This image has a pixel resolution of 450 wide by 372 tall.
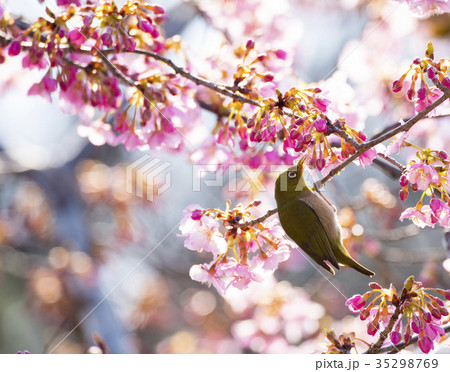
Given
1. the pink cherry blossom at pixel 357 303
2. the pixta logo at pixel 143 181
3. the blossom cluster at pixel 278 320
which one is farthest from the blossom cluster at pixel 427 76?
the pixta logo at pixel 143 181

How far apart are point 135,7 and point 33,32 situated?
39 cm

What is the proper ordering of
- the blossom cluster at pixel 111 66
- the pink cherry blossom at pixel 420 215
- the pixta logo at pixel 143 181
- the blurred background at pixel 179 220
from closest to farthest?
1. the pink cherry blossom at pixel 420 215
2. the blossom cluster at pixel 111 66
3. the blurred background at pixel 179 220
4. the pixta logo at pixel 143 181

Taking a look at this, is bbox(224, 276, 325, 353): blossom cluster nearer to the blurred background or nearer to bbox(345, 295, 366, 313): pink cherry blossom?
the blurred background

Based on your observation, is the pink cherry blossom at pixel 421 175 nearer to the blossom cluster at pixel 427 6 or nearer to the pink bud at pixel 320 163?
the pink bud at pixel 320 163

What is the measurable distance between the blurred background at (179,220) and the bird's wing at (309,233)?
54 centimetres

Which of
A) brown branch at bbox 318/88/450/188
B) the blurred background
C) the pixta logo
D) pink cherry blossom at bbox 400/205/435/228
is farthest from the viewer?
the pixta logo

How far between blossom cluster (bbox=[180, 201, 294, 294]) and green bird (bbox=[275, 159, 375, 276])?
90 mm

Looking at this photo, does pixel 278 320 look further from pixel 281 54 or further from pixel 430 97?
pixel 430 97

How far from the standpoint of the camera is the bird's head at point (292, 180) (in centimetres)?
127

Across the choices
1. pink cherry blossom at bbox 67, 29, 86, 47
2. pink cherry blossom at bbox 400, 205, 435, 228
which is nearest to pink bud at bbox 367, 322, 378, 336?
pink cherry blossom at bbox 400, 205, 435, 228

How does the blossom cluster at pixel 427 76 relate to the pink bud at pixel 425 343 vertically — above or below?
above

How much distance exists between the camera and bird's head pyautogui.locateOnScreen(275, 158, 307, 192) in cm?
127

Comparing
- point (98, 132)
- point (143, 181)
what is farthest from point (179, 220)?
point (98, 132)

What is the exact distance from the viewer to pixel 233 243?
129 cm
